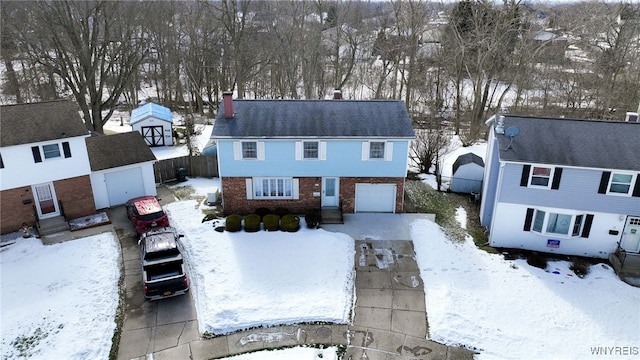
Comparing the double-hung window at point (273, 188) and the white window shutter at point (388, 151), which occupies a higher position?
the white window shutter at point (388, 151)

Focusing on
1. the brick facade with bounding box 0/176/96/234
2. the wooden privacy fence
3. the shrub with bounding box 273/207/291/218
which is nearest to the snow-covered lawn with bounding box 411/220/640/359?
the shrub with bounding box 273/207/291/218

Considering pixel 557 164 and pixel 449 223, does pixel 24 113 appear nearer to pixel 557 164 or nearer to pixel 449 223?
pixel 449 223

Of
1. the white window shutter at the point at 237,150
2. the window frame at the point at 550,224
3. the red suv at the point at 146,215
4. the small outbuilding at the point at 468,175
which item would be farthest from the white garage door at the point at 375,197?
the red suv at the point at 146,215

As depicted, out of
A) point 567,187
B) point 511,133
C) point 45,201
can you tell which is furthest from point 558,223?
point 45,201

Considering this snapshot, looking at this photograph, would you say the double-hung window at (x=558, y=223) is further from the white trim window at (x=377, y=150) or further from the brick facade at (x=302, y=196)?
the white trim window at (x=377, y=150)

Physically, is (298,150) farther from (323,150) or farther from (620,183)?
(620,183)

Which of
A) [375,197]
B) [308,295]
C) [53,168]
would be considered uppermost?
[53,168]
